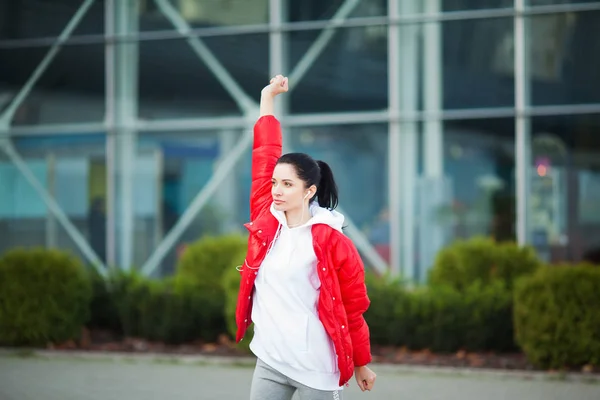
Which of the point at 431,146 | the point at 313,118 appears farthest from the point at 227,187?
the point at 431,146

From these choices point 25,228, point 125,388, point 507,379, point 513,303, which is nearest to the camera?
point 125,388

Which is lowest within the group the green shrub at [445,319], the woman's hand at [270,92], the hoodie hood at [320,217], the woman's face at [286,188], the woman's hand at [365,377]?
the green shrub at [445,319]

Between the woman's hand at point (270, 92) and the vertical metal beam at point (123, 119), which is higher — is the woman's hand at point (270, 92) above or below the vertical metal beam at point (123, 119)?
below

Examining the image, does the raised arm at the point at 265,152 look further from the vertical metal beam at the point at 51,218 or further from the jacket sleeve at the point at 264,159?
the vertical metal beam at the point at 51,218

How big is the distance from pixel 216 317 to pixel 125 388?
117 inches

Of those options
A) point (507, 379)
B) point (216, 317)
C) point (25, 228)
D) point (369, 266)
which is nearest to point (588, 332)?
point (507, 379)

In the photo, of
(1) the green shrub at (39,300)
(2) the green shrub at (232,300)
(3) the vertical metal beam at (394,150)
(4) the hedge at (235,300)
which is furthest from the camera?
(3) the vertical metal beam at (394,150)

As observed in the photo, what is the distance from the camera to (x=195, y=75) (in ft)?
51.0

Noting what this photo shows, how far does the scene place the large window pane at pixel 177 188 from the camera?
15414 millimetres

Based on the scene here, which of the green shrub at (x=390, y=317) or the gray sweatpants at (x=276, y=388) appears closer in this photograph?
the gray sweatpants at (x=276, y=388)

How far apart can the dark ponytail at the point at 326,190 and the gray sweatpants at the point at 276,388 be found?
784 mm

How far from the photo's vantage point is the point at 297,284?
15.6 feet

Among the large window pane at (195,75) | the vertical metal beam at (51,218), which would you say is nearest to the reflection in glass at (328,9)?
the large window pane at (195,75)

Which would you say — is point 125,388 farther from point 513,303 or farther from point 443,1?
point 443,1
